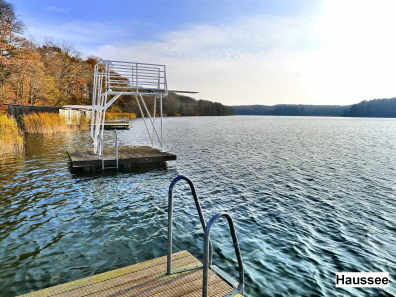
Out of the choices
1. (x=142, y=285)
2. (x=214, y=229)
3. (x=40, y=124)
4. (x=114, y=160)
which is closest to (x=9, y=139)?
(x=114, y=160)

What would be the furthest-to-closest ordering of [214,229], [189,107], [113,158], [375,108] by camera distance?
[375,108], [189,107], [113,158], [214,229]

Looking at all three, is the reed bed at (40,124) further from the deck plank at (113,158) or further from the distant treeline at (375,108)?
the distant treeline at (375,108)

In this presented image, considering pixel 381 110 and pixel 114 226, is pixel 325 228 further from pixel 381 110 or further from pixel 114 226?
pixel 381 110

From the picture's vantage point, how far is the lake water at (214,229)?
4906mm

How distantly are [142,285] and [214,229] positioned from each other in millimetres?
3445

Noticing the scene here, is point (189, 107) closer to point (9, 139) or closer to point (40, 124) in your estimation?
point (40, 124)

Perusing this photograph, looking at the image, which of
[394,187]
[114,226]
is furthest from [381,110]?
[114,226]

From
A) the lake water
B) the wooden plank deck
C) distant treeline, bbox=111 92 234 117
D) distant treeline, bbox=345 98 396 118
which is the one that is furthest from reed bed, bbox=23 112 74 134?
distant treeline, bbox=345 98 396 118

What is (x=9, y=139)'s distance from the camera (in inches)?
632

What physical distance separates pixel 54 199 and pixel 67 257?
13.4ft

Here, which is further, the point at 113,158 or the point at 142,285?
the point at 113,158

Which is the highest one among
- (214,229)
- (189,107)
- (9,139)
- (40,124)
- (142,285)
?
(189,107)

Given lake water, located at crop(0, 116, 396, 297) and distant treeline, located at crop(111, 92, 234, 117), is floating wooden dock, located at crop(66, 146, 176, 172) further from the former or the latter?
distant treeline, located at crop(111, 92, 234, 117)

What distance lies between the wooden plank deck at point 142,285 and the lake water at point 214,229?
1070mm
